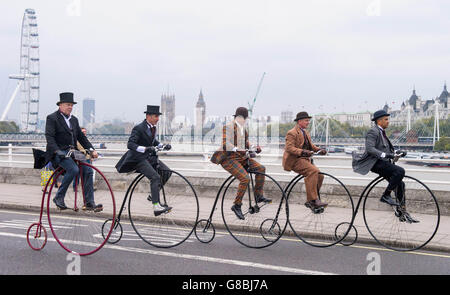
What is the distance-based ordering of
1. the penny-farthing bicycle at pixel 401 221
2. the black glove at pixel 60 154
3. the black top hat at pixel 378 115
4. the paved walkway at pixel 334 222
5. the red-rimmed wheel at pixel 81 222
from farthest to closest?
the paved walkway at pixel 334 222
the black top hat at pixel 378 115
the penny-farthing bicycle at pixel 401 221
the red-rimmed wheel at pixel 81 222
the black glove at pixel 60 154

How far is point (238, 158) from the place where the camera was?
788cm

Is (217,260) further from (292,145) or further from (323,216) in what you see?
(323,216)

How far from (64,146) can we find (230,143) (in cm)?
259

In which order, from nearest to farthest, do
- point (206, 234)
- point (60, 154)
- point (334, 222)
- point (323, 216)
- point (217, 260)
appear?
point (217, 260) → point (60, 154) → point (206, 234) → point (334, 222) → point (323, 216)

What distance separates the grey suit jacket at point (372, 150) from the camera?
7.43 m

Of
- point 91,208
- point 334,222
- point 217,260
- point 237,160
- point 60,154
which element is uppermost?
point 60,154

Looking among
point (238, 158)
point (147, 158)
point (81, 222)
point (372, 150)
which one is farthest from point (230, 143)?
point (81, 222)

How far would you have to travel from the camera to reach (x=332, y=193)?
1148cm

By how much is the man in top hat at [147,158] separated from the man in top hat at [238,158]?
0.91m

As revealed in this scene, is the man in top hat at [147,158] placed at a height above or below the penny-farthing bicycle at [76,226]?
above

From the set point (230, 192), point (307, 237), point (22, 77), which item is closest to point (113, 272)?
point (307, 237)

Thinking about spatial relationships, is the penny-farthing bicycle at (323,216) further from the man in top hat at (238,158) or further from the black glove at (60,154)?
the black glove at (60,154)

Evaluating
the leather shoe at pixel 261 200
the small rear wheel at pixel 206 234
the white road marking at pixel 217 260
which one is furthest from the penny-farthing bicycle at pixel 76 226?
the leather shoe at pixel 261 200
